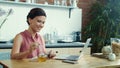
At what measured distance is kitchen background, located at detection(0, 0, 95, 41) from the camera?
12.7 ft

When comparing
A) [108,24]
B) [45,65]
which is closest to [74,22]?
[108,24]

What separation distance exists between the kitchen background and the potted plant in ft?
0.97

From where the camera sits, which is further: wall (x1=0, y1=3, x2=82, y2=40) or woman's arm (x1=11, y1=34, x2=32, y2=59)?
wall (x1=0, y1=3, x2=82, y2=40)

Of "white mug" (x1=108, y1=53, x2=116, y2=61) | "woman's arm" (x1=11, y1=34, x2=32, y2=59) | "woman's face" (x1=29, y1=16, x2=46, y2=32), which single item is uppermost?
"woman's face" (x1=29, y1=16, x2=46, y2=32)

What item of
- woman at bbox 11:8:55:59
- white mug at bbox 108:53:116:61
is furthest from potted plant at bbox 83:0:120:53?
woman at bbox 11:8:55:59

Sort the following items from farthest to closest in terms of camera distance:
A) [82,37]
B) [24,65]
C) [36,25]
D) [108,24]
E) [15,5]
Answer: [82,37]
[108,24]
[15,5]
[36,25]
[24,65]

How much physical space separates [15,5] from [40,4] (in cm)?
45

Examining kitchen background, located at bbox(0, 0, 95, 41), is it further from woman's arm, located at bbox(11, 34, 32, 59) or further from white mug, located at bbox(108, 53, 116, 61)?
white mug, located at bbox(108, 53, 116, 61)

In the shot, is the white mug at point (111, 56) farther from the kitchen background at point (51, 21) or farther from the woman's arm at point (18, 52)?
the kitchen background at point (51, 21)

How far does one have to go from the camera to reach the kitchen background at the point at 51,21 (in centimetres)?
386

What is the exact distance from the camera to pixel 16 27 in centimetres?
395

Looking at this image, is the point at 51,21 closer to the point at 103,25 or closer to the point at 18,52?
the point at 103,25

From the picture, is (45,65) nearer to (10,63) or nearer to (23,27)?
(10,63)

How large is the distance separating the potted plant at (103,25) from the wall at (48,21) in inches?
12.6
